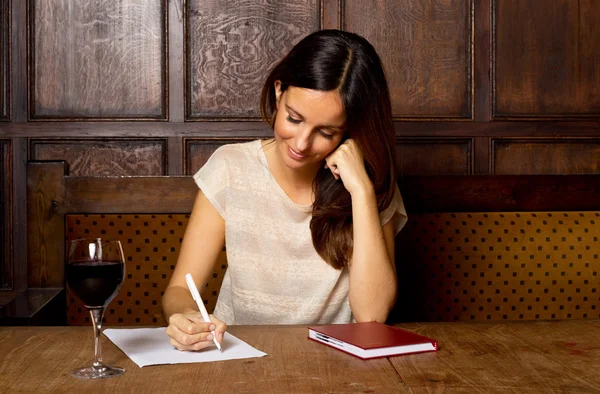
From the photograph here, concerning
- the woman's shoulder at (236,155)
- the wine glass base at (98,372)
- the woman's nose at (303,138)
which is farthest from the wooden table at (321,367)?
the woman's shoulder at (236,155)

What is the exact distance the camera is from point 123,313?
2.35 metres

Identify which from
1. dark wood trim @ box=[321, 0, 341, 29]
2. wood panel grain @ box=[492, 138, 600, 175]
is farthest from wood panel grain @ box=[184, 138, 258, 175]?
wood panel grain @ box=[492, 138, 600, 175]

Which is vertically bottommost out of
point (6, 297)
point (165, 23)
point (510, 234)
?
point (6, 297)

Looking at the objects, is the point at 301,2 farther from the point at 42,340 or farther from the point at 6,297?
the point at 42,340

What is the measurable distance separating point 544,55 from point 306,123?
2.13 meters

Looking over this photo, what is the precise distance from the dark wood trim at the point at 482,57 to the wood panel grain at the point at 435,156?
0.54 feet

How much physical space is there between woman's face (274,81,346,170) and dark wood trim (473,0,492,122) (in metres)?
1.86

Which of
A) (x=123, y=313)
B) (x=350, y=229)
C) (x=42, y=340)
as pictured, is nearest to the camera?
(x=42, y=340)

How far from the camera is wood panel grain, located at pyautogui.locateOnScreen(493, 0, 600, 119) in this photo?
351cm

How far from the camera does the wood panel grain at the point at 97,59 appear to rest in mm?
3400

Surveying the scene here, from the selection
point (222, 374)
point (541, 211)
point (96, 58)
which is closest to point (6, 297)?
point (96, 58)

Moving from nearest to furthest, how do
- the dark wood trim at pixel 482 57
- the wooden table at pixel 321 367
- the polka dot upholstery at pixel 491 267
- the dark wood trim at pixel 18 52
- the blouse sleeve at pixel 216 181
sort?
the wooden table at pixel 321 367 < the blouse sleeve at pixel 216 181 < the polka dot upholstery at pixel 491 267 < the dark wood trim at pixel 18 52 < the dark wood trim at pixel 482 57

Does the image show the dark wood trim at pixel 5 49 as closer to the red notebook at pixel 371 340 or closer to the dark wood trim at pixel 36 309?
the dark wood trim at pixel 36 309

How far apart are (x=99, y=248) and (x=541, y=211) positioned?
171cm
